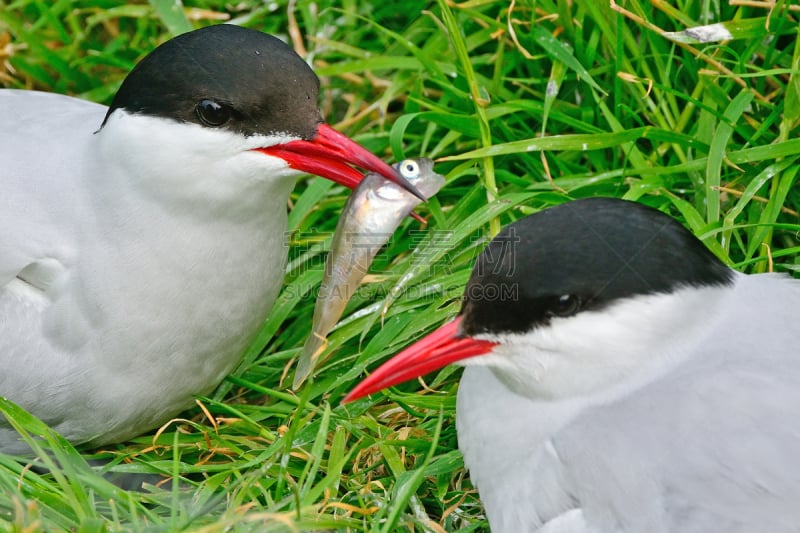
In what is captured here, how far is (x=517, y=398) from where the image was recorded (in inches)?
101

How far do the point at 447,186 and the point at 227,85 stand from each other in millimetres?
→ 1170

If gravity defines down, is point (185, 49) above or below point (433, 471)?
above

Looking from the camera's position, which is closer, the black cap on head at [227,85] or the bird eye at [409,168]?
the black cap on head at [227,85]

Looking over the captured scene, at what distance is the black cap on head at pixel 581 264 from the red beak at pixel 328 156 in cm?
60

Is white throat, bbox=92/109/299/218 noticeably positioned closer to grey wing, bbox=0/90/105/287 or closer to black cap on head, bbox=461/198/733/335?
grey wing, bbox=0/90/105/287

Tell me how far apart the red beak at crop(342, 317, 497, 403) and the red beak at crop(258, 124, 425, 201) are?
23.6 inches

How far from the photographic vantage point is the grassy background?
290 centimetres

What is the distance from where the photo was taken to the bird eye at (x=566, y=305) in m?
2.28

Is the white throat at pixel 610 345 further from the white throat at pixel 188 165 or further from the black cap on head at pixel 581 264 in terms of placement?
the white throat at pixel 188 165

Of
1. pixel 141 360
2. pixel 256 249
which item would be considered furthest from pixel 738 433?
pixel 141 360

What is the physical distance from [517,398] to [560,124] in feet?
4.56

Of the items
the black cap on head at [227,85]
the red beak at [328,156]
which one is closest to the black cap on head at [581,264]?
the red beak at [328,156]

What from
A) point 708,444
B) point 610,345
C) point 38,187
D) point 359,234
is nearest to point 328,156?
point 359,234

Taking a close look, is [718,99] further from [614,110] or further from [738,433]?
[738,433]
